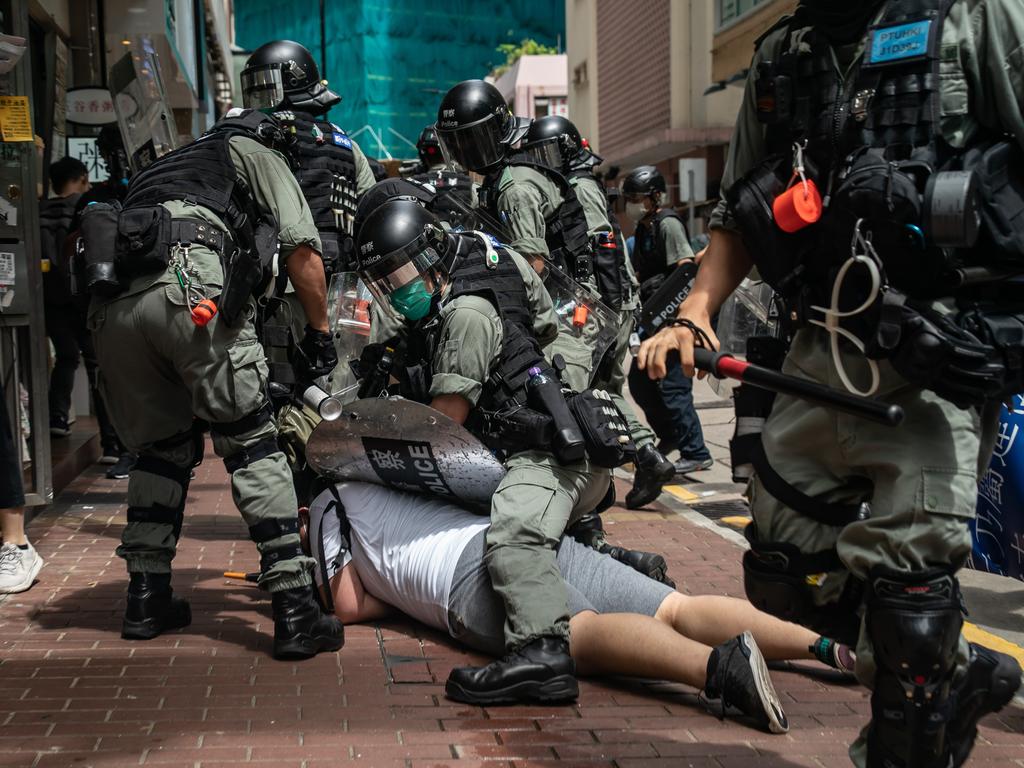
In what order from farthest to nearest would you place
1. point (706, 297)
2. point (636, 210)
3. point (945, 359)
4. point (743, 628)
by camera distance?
point (636, 210)
point (743, 628)
point (706, 297)
point (945, 359)

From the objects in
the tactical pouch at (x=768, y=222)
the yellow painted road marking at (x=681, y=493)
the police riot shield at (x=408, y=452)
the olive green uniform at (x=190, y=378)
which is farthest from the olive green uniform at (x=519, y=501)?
the yellow painted road marking at (x=681, y=493)

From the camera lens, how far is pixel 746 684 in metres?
3.33

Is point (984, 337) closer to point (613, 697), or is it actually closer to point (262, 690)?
point (613, 697)

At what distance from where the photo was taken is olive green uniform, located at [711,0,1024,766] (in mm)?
2547

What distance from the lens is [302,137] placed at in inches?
216

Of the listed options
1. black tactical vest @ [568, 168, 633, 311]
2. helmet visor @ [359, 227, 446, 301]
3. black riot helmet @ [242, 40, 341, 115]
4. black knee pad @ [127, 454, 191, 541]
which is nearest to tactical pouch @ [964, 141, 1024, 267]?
helmet visor @ [359, 227, 446, 301]

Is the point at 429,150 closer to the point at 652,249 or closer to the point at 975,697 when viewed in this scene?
the point at 652,249

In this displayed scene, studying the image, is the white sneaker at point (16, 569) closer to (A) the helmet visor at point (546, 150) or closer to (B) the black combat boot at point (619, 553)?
(B) the black combat boot at point (619, 553)

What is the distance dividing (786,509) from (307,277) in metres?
2.25

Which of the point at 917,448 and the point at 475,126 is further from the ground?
the point at 475,126

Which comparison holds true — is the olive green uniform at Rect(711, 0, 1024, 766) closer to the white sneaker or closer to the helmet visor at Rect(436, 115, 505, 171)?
the white sneaker

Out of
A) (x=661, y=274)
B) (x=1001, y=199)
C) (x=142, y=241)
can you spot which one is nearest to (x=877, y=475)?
(x=1001, y=199)

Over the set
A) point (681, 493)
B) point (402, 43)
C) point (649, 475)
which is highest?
point (402, 43)

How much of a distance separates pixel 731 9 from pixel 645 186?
16.2 m
